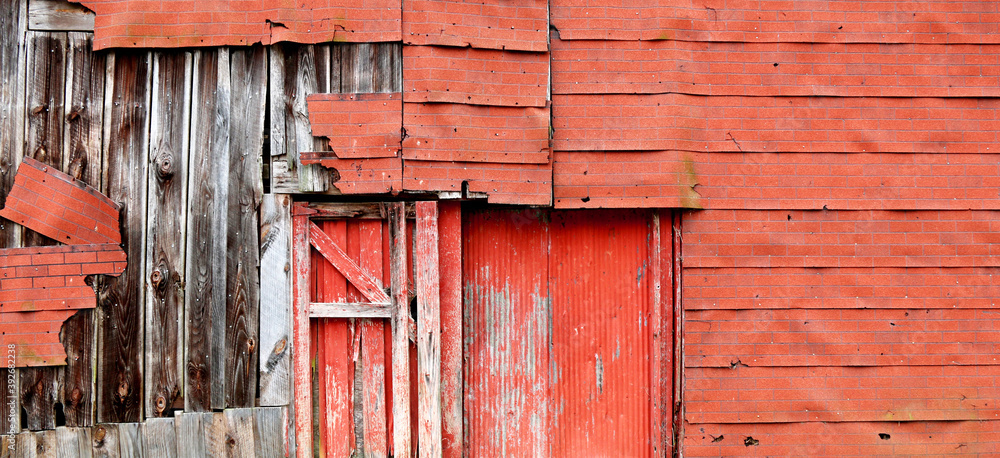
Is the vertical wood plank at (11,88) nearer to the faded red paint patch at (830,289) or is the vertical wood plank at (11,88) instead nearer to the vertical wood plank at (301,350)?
the vertical wood plank at (301,350)

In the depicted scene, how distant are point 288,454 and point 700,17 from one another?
351 cm

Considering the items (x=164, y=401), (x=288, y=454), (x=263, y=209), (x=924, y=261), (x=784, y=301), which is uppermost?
(x=263, y=209)

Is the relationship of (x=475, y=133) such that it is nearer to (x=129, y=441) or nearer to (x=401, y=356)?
(x=401, y=356)

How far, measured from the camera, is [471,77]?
3.14 metres

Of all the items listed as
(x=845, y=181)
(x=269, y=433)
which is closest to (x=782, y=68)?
(x=845, y=181)

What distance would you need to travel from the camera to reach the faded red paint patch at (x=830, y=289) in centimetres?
320

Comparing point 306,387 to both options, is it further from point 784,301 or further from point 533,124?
point 784,301

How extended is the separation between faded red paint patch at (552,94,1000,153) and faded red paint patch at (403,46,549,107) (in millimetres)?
198

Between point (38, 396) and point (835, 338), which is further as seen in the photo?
point (835, 338)

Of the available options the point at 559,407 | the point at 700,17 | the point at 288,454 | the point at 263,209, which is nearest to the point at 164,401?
the point at 288,454

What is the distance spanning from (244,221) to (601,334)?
2.23 metres

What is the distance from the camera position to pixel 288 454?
10.2ft

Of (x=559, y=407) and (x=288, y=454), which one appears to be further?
(x=559, y=407)

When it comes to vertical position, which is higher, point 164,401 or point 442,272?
point 442,272
